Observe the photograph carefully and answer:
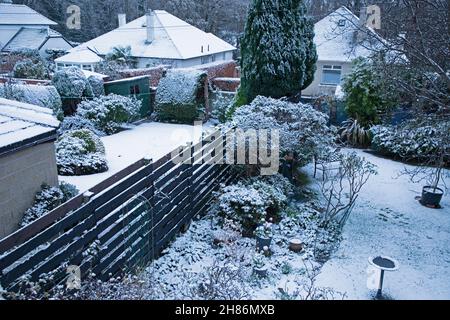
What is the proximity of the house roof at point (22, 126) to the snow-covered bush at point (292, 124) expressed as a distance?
137 inches

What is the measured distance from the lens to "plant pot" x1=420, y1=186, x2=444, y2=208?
24.9 feet

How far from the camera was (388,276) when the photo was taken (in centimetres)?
523

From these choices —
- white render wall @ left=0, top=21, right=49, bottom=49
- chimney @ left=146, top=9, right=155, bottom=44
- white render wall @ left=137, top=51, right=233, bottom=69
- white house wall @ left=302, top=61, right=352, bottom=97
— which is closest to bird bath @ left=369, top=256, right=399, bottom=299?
white house wall @ left=302, top=61, right=352, bottom=97

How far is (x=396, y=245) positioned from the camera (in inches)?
243

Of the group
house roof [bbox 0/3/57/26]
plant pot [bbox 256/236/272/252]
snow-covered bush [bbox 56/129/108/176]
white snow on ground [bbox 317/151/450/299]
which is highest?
house roof [bbox 0/3/57/26]

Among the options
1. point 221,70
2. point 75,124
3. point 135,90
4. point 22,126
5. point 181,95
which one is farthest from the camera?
point 221,70

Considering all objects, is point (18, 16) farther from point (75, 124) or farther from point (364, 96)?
point (364, 96)

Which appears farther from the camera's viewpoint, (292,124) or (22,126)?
(292,124)

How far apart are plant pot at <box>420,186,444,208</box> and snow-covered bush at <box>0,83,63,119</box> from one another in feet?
33.7

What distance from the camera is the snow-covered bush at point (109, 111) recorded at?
1262 cm

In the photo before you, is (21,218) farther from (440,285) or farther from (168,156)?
(440,285)

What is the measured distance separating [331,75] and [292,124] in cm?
1180

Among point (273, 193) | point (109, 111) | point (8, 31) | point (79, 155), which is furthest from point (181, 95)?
point (8, 31)

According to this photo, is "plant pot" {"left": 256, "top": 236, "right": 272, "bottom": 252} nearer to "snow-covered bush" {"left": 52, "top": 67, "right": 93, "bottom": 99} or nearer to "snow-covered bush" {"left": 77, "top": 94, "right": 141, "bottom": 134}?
"snow-covered bush" {"left": 77, "top": 94, "right": 141, "bottom": 134}
